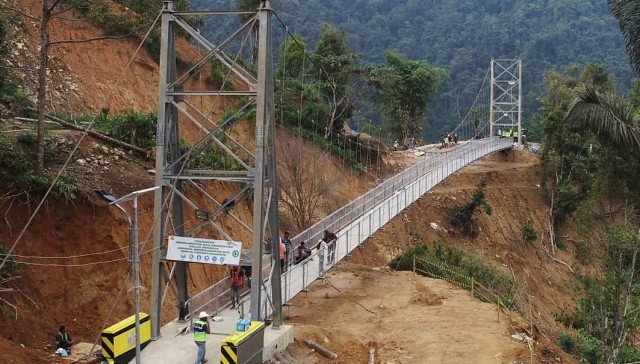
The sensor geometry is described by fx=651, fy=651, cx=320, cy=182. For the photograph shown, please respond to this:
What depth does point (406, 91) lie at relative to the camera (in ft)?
133

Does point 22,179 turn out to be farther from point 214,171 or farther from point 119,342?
point 119,342

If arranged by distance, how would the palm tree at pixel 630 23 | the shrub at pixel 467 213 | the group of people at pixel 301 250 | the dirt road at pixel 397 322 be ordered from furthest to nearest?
the shrub at pixel 467 213, the group of people at pixel 301 250, the palm tree at pixel 630 23, the dirt road at pixel 397 322

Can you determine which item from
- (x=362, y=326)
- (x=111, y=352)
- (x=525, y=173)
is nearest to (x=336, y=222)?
(x=362, y=326)

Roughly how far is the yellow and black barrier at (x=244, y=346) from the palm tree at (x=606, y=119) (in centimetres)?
632

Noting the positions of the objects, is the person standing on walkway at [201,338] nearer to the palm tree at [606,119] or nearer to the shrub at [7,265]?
the shrub at [7,265]

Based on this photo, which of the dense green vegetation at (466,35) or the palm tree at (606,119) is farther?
the dense green vegetation at (466,35)

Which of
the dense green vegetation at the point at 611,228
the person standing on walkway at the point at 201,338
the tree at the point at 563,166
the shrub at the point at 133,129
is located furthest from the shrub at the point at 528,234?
the person standing on walkway at the point at 201,338

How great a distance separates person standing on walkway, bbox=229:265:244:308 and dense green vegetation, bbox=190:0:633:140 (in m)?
62.0

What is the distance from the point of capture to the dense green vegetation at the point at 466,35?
78375 millimetres

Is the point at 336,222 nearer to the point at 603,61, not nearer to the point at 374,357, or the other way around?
the point at 374,357

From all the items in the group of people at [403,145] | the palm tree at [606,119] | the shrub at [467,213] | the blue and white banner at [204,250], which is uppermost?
the palm tree at [606,119]

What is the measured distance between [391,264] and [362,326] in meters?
7.01

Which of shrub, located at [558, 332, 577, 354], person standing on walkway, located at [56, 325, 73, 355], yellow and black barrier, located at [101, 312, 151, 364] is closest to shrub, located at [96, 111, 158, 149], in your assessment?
person standing on walkway, located at [56, 325, 73, 355]

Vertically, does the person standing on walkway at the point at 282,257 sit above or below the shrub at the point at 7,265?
below
